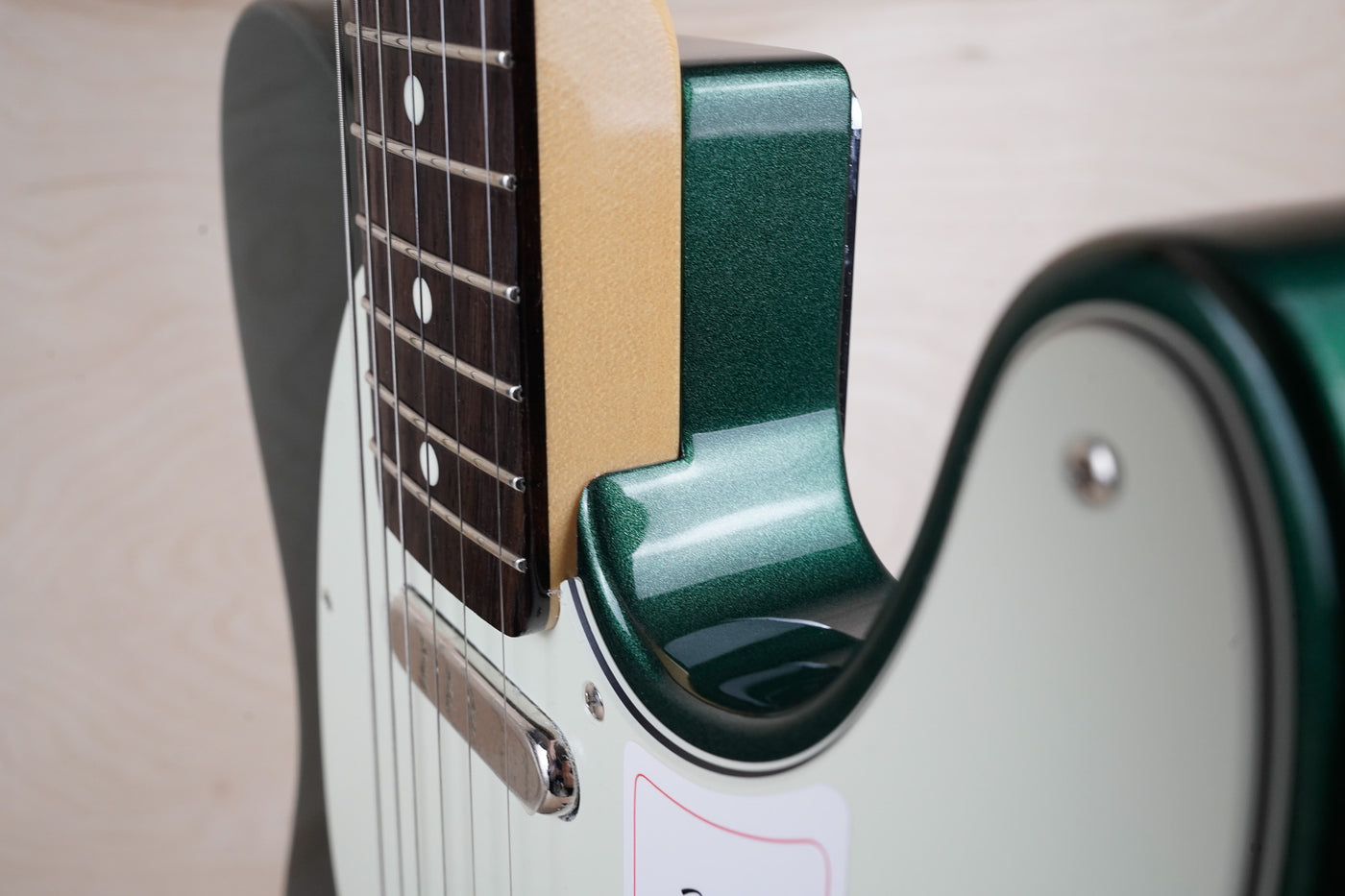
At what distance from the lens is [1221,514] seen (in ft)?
0.63

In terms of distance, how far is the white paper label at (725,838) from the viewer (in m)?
0.31

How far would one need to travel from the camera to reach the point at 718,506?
41cm

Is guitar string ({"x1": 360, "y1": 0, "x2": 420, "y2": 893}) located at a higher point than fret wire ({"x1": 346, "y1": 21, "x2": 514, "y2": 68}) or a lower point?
lower

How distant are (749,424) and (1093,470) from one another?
217 millimetres

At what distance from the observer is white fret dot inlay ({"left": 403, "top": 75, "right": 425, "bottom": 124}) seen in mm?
400

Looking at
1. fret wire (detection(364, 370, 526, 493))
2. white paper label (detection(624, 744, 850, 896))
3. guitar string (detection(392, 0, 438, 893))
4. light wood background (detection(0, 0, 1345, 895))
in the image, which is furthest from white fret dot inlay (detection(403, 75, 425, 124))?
light wood background (detection(0, 0, 1345, 895))

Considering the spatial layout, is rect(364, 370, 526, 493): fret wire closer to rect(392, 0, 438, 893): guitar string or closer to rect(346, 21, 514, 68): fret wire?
rect(392, 0, 438, 893): guitar string

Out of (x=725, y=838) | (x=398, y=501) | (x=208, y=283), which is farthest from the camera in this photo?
(x=208, y=283)

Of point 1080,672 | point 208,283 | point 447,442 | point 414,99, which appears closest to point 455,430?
point 447,442

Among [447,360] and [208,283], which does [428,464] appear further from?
[208,283]

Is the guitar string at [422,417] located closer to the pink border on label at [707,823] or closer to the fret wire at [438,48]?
the fret wire at [438,48]

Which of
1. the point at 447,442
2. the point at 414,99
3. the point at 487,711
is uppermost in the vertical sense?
the point at 414,99

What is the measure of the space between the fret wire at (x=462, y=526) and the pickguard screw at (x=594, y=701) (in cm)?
4

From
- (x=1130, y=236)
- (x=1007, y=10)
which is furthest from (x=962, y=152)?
(x=1130, y=236)
